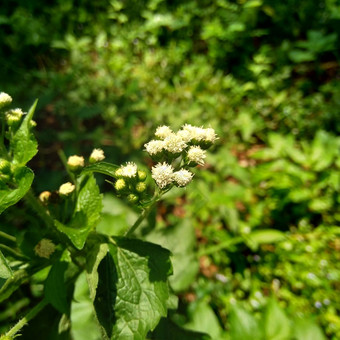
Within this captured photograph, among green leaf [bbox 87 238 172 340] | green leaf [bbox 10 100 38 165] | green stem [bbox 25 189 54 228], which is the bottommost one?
green leaf [bbox 87 238 172 340]

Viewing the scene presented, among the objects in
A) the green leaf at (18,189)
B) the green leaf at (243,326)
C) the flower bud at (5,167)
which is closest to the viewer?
the green leaf at (18,189)

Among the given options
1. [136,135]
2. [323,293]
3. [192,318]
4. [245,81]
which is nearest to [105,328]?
[192,318]

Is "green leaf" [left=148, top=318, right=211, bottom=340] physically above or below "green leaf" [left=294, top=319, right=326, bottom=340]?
above

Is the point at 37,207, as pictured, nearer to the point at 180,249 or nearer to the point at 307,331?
the point at 180,249

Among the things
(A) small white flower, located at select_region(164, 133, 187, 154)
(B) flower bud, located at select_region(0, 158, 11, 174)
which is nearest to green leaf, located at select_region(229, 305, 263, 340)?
(A) small white flower, located at select_region(164, 133, 187, 154)

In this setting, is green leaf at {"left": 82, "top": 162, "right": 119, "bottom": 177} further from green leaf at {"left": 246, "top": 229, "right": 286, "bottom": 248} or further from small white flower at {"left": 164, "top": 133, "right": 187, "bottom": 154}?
green leaf at {"left": 246, "top": 229, "right": 286, "bottom": 248}

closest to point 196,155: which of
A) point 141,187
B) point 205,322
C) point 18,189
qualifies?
point 141,187

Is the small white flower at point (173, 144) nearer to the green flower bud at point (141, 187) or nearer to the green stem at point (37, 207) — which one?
the green flower bud at point (141, 187)

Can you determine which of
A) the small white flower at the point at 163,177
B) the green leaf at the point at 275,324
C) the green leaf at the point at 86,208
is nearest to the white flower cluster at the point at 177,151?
the small white flower at the point at 163,177
